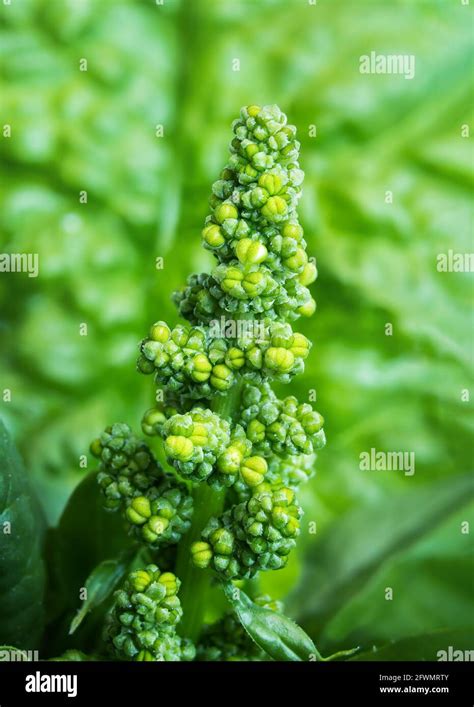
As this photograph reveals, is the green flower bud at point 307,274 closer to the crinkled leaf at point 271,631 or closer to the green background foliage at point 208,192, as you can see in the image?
the crinkled leaf at point 271,631

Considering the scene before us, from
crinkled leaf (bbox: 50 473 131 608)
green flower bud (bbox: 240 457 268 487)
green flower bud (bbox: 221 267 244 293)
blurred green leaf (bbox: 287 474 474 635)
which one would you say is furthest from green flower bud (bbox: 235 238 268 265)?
blurred green leaf (bbox: 287 474 474 635)

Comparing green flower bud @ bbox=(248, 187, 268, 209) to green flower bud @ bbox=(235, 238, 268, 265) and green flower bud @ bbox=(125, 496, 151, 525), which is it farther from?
green flower bud @ bbox=(125, 496, 151, 525)

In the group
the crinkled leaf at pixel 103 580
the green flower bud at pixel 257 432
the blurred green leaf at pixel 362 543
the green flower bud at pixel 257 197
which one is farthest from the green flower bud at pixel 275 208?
the blurred green leaf at pixel 362 543

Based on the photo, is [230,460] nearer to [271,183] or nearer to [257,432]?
[257,432]

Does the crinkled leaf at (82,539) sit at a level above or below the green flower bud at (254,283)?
below

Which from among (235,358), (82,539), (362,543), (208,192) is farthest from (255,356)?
(208,192)

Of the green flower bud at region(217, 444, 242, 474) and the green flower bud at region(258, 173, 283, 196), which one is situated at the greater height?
the green flower bud at region(258, 173, 283, 196)
